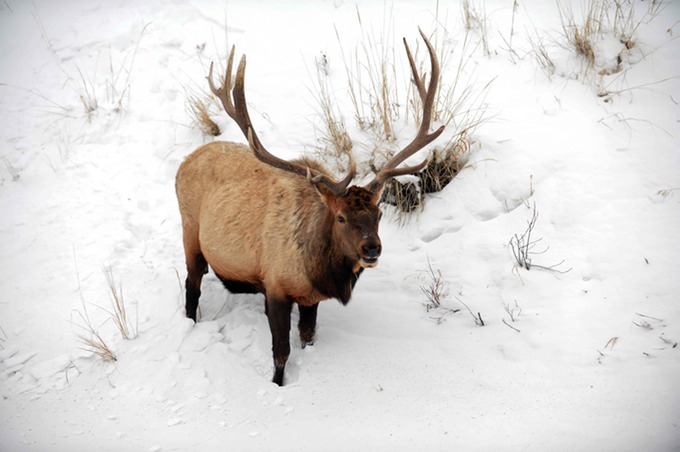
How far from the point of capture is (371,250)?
318cm

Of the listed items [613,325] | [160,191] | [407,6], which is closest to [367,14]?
[407,6]

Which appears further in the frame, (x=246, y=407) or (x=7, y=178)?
(x=7, y=178)

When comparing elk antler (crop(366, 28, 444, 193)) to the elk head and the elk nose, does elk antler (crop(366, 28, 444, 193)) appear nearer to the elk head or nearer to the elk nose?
the elk head

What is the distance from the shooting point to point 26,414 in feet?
11.8

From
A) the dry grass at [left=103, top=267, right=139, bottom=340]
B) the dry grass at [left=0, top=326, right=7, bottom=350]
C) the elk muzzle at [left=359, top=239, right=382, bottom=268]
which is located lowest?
the dry grass at [left=0, top=326, right=7, bottom=350]

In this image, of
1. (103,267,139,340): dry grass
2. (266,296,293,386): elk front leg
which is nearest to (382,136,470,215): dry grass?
(266,296,293,386): elk front leg

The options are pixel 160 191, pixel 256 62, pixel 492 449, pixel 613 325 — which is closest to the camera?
pixel 492 449

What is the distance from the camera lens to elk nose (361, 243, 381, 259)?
318cm

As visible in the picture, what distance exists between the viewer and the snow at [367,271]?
10.9ft

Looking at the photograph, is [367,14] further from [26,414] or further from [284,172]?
[26,414]

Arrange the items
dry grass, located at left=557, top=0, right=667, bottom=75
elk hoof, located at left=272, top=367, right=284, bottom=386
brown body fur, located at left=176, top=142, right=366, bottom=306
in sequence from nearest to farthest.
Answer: brown body fur, located at left=176, top=142, right=366, bottom=306
elk hoof, located at left=272, top=367, right=284, bottom=386
dry grass, located at left=557, top=0, right=667, bottom=75

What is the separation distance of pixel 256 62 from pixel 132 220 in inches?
108

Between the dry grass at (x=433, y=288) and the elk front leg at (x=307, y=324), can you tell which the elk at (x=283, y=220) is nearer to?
the elk front leg at (x=307, y=324)

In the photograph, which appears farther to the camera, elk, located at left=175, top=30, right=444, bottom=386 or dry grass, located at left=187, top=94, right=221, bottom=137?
dry grass, located at left=187, top=94, right=221, bottom=137
